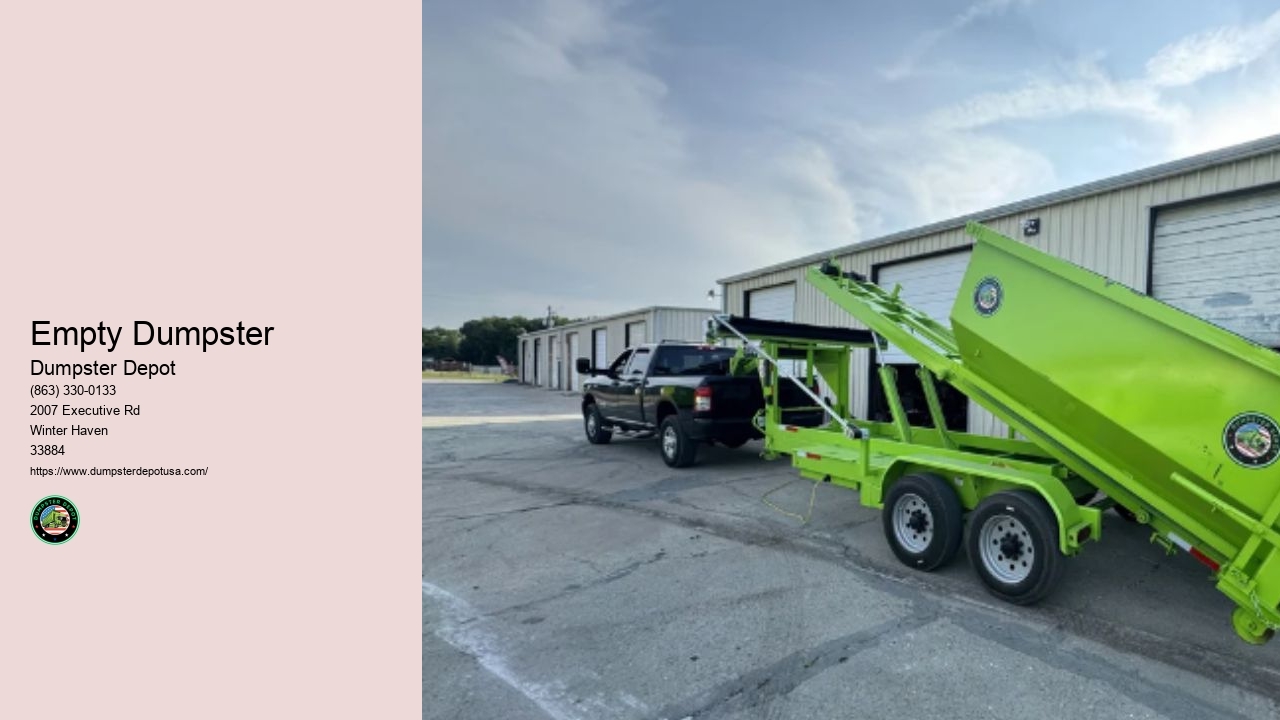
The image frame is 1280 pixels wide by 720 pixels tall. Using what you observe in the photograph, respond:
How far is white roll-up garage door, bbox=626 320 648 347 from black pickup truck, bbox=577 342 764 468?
14.9 m

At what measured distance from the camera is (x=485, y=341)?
239 ft

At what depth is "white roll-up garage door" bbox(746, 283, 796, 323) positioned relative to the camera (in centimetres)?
1394

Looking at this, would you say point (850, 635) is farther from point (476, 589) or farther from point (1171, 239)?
point (1171, 239)

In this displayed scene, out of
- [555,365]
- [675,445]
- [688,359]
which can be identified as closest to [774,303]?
[688,359]

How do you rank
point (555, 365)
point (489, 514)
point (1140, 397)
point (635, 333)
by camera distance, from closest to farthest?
point (1140, 397), point (489, 514), point (635, 333), point (555, 365)

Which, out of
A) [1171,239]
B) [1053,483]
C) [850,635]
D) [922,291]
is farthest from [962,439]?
[922,291]

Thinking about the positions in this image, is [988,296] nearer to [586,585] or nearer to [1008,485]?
[1008,485]

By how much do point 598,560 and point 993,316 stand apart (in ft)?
11.7

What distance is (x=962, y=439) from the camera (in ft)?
20.2

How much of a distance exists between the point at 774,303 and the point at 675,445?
6.67 m

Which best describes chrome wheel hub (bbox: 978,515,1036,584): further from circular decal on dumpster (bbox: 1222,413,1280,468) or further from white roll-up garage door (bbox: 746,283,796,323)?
white roll-up garage door (bbox: 746,283,796,323)

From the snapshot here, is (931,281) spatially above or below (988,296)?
above

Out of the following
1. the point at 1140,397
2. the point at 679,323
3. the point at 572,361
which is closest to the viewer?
the point at 1140,397
